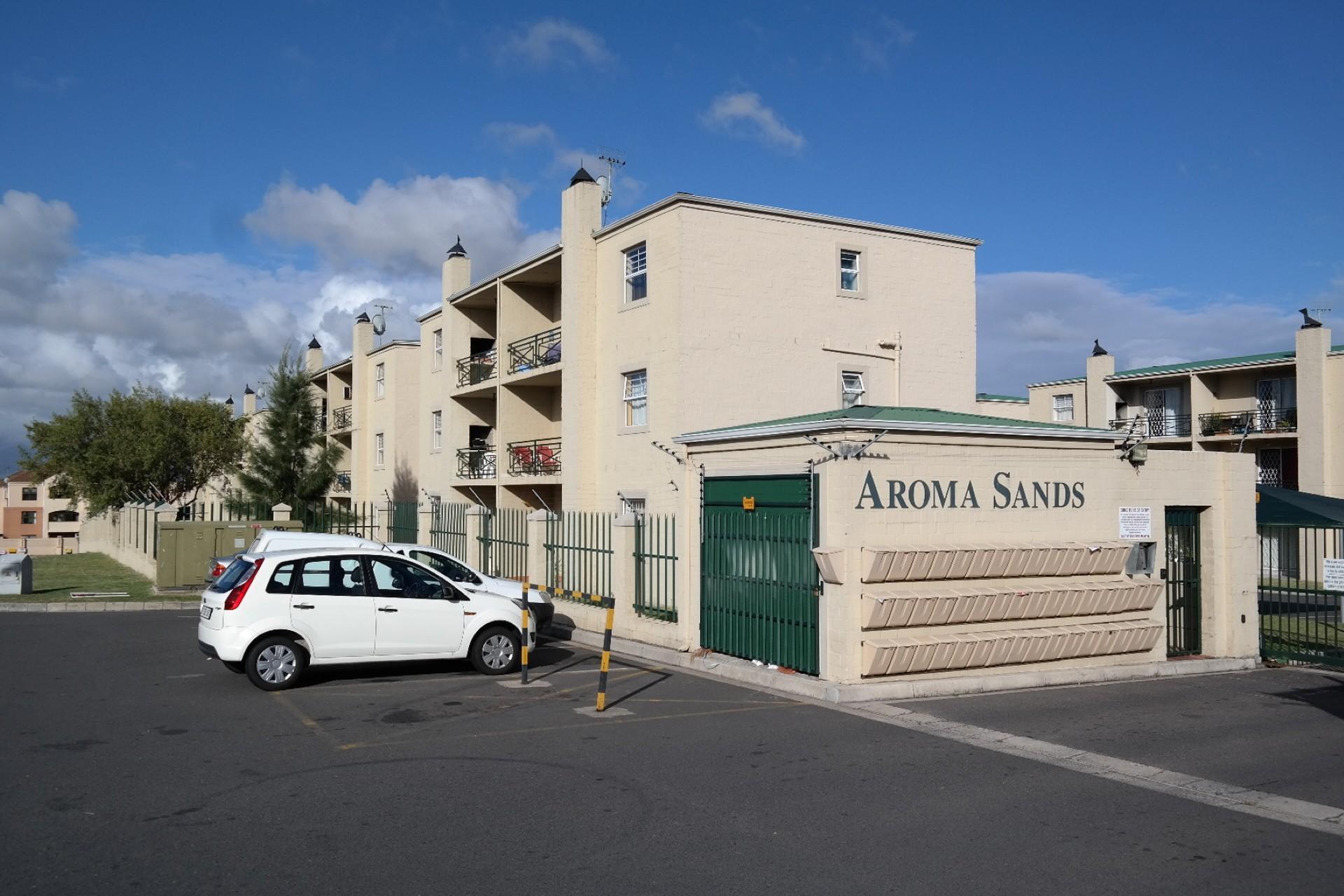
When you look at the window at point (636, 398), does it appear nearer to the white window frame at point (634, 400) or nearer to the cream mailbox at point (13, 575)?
the white window frame at point (634, 400)

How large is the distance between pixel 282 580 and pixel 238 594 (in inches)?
19.8

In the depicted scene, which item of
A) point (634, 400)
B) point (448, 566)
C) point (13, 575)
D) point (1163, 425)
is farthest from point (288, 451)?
point (1163, 425)

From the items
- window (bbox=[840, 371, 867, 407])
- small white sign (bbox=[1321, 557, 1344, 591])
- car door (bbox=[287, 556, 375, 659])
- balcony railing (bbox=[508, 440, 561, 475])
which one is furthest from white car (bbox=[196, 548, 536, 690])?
balcony railing (bbox=[508, 440, 561, 475])

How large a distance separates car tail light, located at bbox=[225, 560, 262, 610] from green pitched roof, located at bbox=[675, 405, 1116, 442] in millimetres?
6334

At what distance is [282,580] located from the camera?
42.0 feet

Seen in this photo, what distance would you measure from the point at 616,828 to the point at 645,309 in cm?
1790

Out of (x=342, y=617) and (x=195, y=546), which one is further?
(x=195, y=546)

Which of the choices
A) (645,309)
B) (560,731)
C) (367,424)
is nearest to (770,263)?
(645,309)

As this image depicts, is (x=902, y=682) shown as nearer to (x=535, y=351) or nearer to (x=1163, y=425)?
(x=535, y=351)

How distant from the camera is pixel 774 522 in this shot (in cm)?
1412

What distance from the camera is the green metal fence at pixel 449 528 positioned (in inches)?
979

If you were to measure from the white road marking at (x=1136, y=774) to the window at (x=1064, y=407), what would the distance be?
130 ft

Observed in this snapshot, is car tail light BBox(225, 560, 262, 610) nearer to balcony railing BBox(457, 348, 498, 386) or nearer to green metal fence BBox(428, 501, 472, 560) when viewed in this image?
green metal fence BBox(428, 501, 472, 560)

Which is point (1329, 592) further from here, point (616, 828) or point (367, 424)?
point (367, 424)
